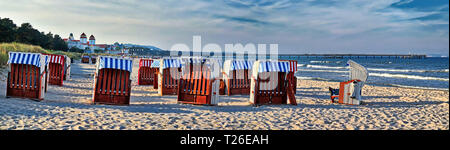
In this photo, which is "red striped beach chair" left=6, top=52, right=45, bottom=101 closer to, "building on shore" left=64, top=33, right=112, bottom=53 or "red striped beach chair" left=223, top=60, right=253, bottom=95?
"red striped beach chair" left=223, top=60, right=253, bottom=95

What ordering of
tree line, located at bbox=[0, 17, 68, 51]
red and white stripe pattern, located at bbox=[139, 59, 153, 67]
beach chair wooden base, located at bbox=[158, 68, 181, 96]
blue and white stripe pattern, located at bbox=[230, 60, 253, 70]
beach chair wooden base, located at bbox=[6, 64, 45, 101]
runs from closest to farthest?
beach chair wooden base, located at bbox=[6, 64, 45, 101] → beach chair wooden base, located at bbox=[158, 68, 181, 96] → blue and white stripe pattern, located at bbox=[230, 60, 253, 70] → red and white stripe pattern, located at bbox=[139, 59, 153, 67] → tree line, located at bbox=[0, 17, 68, 51]

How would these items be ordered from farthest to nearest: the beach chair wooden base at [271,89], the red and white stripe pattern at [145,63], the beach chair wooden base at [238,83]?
the red and white stripe pattern at [145,63], the beach chair wooden base at [238,83], the beach chair wooden base at [271,89]

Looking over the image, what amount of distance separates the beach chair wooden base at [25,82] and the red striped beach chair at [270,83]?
5.78 m

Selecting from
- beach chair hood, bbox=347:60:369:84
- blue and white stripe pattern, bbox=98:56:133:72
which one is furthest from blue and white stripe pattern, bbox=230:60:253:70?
blue and white stripe pattern, bbox=98:56:133:72

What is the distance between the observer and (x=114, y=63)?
7.70 metres

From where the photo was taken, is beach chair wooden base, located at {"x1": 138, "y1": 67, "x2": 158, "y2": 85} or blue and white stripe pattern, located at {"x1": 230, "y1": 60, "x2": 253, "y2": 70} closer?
blue and white stripe pattern, located at {"x1": 230, "y1": 60, "x2": 253, "y2": 70}

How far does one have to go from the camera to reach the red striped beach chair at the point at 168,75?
1051 centimetres

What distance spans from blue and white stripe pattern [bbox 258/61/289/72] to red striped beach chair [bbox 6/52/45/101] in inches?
234

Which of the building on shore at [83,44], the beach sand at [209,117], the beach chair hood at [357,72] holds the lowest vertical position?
the beach sand at [209,117]

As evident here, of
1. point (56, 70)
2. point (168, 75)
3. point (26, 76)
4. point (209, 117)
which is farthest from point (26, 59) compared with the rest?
point (56, 70)

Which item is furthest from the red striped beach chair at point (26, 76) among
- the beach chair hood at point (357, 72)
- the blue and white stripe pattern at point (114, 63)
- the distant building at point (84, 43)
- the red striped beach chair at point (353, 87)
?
the distant building at point (84, 43)

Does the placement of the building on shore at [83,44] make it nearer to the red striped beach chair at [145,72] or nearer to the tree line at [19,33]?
the tree line at [19,33]

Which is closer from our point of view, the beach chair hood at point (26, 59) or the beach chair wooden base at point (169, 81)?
the beach chair hood at point (26, 59)

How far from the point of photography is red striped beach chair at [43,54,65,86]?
12883mm
